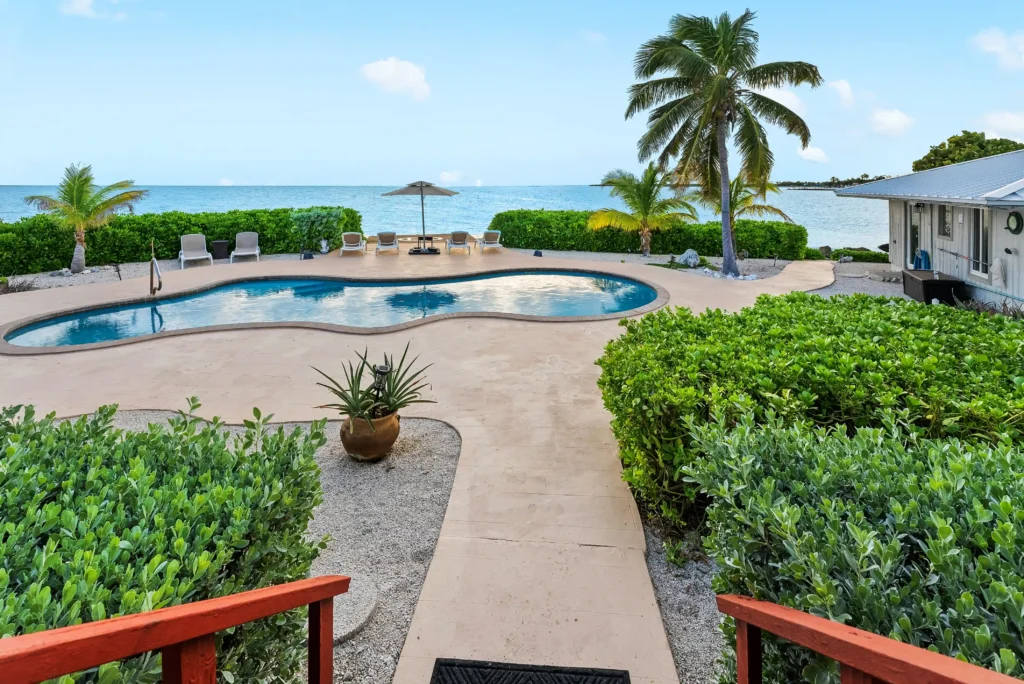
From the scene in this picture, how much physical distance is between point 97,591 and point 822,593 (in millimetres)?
1980

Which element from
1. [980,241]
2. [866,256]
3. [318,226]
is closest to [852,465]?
[980,241]

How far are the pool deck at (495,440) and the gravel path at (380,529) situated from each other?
5.4 inches

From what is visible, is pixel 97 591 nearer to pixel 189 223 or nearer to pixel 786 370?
pixel 786 370

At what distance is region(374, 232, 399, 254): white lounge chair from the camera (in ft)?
71.5

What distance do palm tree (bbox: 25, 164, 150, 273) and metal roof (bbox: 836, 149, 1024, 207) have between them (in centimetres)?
2215

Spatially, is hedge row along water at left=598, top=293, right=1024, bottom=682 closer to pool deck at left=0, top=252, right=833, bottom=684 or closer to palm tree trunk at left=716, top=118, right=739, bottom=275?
pool deck at left=0, top=252, right=833, bottom=684

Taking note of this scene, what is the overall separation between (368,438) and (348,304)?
9825mm

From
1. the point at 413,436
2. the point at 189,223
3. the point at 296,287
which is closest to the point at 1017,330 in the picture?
the point at 413,436

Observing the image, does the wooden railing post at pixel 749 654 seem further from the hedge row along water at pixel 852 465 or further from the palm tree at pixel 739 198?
the palm tree at pixel 739 198

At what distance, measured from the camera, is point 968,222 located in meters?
13.3

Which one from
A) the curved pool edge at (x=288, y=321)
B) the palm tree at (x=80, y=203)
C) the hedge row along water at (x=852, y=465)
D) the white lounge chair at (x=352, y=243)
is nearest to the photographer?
Result: the hedge row along water at (x=852, y=465)

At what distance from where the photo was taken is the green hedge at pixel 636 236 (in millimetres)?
21469

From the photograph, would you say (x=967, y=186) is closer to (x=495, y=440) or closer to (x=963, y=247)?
(x=963, y=247)

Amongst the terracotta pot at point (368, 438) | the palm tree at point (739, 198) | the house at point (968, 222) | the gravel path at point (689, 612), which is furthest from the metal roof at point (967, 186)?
the terracotta pot at point (368, 438)
